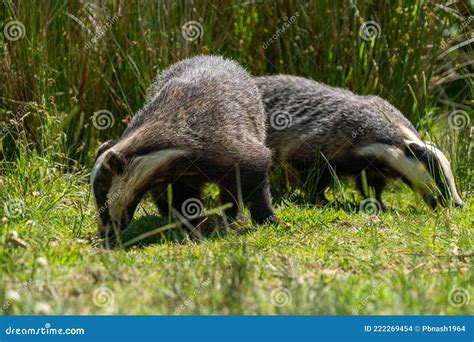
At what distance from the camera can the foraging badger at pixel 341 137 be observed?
729 centimetres

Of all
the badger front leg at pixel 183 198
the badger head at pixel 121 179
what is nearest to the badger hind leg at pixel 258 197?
the badger front leg at pixel 183 198

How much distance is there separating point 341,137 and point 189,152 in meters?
2.27

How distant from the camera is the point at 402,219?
626cm

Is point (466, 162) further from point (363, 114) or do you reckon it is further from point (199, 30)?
point (199, 30)

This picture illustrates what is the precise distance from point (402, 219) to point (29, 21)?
401cm

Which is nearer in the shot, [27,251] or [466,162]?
[27,251]

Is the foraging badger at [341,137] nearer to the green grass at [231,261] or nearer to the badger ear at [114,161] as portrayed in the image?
the green grass at [231,261]

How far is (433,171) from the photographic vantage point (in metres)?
7.05

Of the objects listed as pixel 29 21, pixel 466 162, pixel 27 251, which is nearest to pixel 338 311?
pixel 27 251

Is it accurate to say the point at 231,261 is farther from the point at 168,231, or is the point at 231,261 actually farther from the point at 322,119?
the point at 322,119

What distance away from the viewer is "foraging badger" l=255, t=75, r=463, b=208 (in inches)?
287

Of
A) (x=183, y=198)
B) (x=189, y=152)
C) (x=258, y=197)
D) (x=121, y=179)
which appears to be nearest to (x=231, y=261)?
(x=121, y=179)

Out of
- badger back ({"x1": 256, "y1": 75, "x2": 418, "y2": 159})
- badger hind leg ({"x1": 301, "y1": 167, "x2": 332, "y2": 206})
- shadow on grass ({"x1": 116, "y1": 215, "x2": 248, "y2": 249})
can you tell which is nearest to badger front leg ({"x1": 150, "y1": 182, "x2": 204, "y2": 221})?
shadow on grass ({"x1": 116, "y1": 215, "x2": 248, "y2": 249})

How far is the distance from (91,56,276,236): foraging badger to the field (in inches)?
11.0
